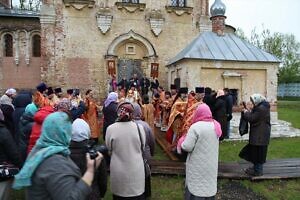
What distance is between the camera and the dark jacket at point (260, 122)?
22.6 ft

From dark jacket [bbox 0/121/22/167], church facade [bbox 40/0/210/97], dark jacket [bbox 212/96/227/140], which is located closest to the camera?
dark jacket [bbox 0/121/22/167]

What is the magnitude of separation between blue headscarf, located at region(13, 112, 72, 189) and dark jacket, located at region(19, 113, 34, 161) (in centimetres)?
321

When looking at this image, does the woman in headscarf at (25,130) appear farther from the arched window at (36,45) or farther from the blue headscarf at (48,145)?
the arched window at (36,45)

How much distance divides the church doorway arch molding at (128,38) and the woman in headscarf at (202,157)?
47.8 feet

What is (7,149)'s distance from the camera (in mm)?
4496

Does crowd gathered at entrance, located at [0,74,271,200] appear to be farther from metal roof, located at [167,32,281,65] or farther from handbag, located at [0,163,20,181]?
metal roof, located at [167,32,281,65]

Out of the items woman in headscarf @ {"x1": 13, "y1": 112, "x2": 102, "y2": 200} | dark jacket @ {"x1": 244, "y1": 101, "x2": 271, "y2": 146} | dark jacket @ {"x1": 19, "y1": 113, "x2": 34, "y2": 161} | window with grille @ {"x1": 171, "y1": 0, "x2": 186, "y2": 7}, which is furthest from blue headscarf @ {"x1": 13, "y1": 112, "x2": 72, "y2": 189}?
window with grille @ {"x1": 171, "y1": 0, "x2": 186, "y2": 7}

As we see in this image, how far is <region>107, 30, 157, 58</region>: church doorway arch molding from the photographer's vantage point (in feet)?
61.3

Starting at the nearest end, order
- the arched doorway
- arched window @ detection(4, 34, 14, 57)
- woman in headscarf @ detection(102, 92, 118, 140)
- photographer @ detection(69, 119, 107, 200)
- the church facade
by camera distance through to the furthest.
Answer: photographer @ detection(69, 119, 107, 200)
woman in headscarf @ detection(102, 92, 118, 140)
the church facade
the arched doorway
arched window @ detection(4, 34, 14, 57)

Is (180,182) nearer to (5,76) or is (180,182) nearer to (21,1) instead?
(5,76)

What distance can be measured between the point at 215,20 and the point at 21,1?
25948 millimetres

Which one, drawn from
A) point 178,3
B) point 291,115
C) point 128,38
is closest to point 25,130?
point 128,38

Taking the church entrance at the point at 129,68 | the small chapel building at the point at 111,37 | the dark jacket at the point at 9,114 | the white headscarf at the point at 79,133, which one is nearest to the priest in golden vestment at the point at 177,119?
the dark jacket at the point at 9,114

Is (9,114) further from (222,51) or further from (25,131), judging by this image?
(222,51)
